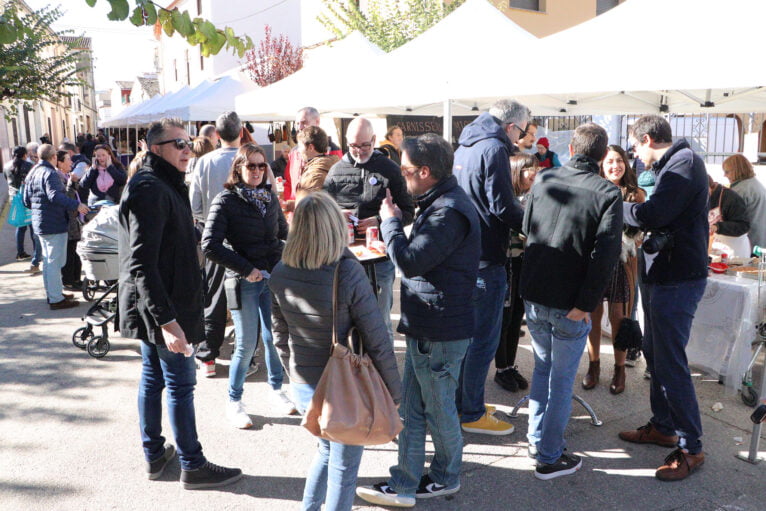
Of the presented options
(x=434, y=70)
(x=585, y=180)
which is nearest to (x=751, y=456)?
(x=585, y=180)

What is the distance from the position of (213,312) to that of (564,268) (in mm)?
2975

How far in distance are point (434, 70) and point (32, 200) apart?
15.8ft

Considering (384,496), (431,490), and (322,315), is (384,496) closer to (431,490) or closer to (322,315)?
(431,490)

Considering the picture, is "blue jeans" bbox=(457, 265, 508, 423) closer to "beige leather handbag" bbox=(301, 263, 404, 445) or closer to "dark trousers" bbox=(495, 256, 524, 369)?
"dark trousers" bbox=(495, 256, 524, 369)

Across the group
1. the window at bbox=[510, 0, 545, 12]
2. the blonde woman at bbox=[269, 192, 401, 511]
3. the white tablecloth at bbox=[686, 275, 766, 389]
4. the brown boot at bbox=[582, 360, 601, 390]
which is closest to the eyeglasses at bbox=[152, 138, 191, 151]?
the blonde woman at bbox=[269, 192, 401, 511]

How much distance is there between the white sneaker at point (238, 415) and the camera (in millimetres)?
4012

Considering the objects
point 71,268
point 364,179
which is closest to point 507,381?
point 364,179

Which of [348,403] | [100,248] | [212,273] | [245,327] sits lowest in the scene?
[245,327]

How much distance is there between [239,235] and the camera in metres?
3.96

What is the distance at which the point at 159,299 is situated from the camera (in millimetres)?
2914

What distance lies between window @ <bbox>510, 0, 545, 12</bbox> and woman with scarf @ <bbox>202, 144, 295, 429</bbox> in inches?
582

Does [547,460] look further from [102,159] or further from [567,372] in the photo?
[102,159]

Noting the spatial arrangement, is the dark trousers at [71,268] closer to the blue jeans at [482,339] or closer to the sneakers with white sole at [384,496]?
the blue jeans at [482,339]

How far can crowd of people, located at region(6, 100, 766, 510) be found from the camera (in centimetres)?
254
